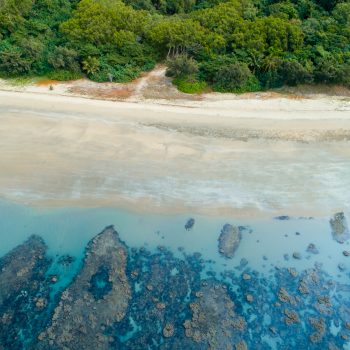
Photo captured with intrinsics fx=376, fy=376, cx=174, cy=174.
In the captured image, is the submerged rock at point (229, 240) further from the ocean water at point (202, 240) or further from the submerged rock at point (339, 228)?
the submerged rock at point (339, 228)

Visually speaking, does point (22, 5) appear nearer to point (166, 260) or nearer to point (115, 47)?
point (115, 47)

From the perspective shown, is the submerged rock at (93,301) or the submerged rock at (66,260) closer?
the submerged rock at (93,301)

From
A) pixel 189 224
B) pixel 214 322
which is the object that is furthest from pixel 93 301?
pixel 189 224

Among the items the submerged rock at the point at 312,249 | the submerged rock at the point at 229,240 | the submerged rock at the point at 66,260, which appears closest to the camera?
the submerged rock at the point at 66,260

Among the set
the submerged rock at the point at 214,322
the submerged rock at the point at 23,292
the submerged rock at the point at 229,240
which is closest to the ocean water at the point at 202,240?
the submerged rock at the point at 229,240

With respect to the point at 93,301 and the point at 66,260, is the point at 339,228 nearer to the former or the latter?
the point at 93,301

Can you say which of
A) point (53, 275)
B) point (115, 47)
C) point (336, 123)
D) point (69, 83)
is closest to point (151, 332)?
point (53, 275)
